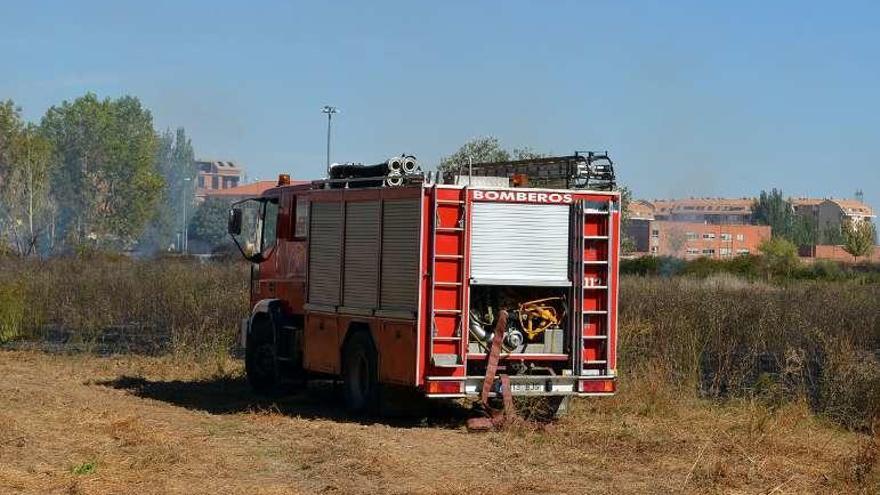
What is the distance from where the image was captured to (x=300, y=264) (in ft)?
62.7

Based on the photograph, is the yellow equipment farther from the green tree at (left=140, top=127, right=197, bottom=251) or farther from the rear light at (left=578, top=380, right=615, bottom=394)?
the green tree at (left=140, top=127, right=197, bottom=251)

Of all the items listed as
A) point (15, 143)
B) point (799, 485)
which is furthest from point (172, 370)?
point (15, 143)

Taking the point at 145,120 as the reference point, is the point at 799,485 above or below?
below

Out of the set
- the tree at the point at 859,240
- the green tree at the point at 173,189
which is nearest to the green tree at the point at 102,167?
the green tree at the point at 173,189

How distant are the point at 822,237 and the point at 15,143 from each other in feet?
275

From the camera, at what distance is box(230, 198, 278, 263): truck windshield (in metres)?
20.1

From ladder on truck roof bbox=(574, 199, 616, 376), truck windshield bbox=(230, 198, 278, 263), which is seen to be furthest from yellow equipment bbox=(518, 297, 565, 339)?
truck windshield bbox=(230, 198, 278, 263)

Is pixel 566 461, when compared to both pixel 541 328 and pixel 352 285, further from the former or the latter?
pixel 352 285

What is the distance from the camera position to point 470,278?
15758 millimetres

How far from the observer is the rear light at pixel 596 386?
1626cm

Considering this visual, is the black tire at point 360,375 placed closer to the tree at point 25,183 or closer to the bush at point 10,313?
the bush at point 10,313

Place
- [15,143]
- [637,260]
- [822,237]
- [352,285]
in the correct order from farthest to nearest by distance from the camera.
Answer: [822,237] → [15,143] → [637,260] → [352,285]

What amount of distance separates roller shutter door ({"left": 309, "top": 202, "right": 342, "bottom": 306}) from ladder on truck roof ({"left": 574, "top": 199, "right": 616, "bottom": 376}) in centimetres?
327

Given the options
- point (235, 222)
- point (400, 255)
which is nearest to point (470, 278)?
point (400, 255)
